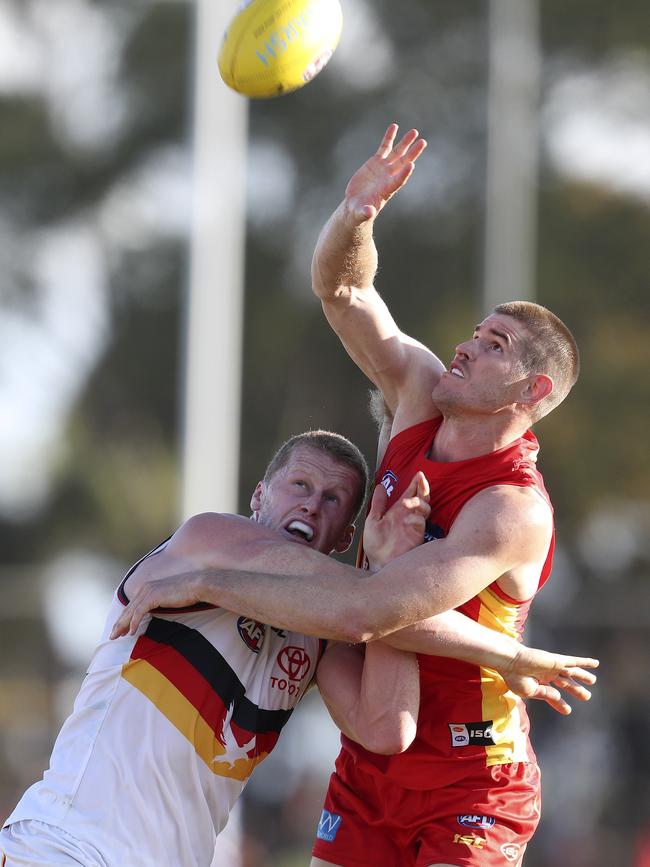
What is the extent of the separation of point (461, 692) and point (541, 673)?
29 cm

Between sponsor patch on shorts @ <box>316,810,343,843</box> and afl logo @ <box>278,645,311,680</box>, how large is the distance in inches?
25.6

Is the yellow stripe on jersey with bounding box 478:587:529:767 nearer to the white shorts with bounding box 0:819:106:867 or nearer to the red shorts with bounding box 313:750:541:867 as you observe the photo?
the red shorts with bounding box 313:750:541:867

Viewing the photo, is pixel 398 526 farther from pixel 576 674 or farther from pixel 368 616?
pixel 576 674

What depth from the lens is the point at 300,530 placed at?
5.12 m

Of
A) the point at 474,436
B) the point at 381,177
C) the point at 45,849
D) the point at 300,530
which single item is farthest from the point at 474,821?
the point at 381,177

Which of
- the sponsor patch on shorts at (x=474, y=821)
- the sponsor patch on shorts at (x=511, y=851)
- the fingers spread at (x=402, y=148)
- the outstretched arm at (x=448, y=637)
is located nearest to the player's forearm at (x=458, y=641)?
the outstretched arm at (x=448, y=637)

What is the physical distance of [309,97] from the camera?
28.2 metres

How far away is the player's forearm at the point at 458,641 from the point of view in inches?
193

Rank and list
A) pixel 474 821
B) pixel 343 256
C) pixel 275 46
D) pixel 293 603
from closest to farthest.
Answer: pixel 293 603
pixel 474 821
pixel 343 256
pixel 275 46

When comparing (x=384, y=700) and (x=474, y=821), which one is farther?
(x=474, y=821)

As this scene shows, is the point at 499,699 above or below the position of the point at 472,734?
above

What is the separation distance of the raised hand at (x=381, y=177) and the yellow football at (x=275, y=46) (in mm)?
599

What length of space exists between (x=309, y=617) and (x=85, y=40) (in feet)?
85.9

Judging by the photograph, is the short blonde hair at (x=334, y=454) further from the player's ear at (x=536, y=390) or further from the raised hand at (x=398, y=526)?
the player's ear at (x=536, y=390)
